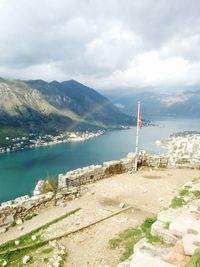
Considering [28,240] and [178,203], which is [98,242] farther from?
[178,203]

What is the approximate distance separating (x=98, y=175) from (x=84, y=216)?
6.92 m

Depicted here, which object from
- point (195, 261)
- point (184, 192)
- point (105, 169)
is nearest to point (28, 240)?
point (184, 192)

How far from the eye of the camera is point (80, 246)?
11188 mm

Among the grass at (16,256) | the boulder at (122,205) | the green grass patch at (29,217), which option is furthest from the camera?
the boulder at (122,205)

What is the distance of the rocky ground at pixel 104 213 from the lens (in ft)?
35.3

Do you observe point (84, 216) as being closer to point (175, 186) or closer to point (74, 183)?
point (74, 183)

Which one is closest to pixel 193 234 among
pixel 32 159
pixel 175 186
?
pixel 175 186

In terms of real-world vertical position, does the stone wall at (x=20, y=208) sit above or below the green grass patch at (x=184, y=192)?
below

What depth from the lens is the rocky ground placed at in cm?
1077

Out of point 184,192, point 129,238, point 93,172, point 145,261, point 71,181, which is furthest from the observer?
point 93,172

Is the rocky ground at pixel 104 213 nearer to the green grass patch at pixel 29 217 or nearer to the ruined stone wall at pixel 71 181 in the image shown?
the green grass patch at pixel 29 217

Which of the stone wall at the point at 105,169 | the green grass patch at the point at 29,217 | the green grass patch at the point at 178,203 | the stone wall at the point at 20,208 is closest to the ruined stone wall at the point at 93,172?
the stone wall at the point at 105,169

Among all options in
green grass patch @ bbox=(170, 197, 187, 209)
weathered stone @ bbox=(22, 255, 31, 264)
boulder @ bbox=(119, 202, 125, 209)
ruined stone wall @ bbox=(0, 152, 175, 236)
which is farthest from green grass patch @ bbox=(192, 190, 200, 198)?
weathered stone @ bbox=(22, 255, 31, 264)

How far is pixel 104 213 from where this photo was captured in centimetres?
1408
